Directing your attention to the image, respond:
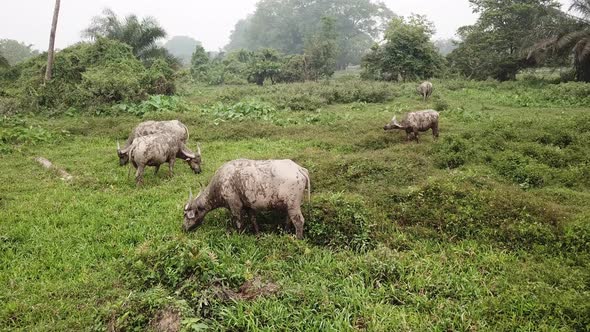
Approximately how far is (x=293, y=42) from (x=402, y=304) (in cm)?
8488

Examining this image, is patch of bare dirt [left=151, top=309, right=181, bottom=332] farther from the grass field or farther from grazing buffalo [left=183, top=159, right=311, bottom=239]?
grazing buffalo [left=183, top=159, right=311, bottom=239]

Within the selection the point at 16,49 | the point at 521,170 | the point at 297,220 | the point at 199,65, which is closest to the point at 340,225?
the point at 297,220

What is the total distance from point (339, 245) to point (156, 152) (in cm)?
618

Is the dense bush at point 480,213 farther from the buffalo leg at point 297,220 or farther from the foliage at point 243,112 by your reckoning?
the foliage at point 243,112

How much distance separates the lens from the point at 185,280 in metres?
5.82

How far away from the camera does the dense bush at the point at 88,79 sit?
21.3m

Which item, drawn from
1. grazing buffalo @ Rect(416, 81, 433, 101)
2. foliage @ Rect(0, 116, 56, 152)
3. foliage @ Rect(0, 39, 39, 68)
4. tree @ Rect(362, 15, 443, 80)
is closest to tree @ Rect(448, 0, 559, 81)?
tree @ Rect(362, 15, 443, 80)

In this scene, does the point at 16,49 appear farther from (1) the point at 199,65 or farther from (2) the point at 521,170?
(2) the point at 521,170

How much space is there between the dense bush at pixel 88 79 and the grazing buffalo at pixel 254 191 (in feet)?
51.0

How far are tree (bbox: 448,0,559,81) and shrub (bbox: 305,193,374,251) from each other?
1049 inches

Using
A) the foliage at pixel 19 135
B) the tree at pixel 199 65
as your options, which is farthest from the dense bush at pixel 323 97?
the tree at pixel 199 65

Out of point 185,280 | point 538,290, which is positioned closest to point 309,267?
point 185,280

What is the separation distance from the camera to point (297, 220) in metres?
7.57

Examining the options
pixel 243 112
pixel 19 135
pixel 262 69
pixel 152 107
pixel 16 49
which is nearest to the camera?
pixel 19 135
